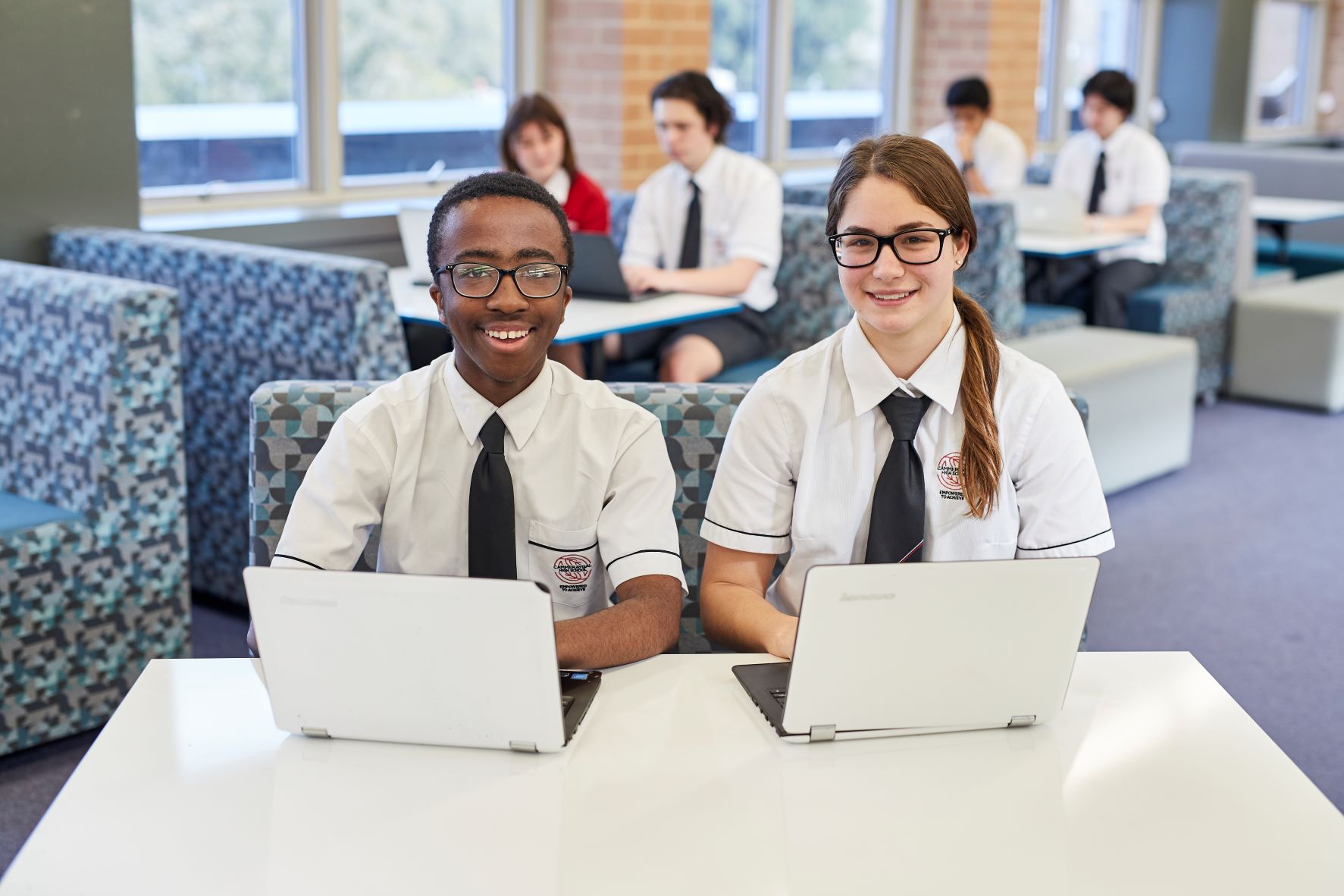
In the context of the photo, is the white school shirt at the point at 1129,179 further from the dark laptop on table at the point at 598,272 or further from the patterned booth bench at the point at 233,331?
the patterned booth bench at the point at 233,331

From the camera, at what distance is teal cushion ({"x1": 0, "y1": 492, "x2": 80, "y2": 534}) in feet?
8.71

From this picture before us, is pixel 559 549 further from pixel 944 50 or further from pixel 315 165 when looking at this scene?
pixel 944 50

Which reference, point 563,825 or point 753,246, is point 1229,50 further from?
point 563,825

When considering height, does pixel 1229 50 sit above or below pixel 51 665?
above

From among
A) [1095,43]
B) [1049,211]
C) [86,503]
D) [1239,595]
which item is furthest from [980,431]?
[1095,43]

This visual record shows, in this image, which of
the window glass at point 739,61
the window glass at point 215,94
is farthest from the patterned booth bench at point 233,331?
the window glass at point 739,61

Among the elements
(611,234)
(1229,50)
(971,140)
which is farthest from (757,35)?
(1229,50)

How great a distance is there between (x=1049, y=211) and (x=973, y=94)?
83 centimetres

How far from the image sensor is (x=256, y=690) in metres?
1.47

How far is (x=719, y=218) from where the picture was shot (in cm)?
412

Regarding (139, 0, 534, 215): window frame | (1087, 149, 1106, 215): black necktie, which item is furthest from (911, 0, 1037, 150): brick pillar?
(139, 0, 534, 215): window frame

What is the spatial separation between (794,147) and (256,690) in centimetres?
562

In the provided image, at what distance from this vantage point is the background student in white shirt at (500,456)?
1668mm

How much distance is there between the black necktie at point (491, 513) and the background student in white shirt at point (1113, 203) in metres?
4.38
